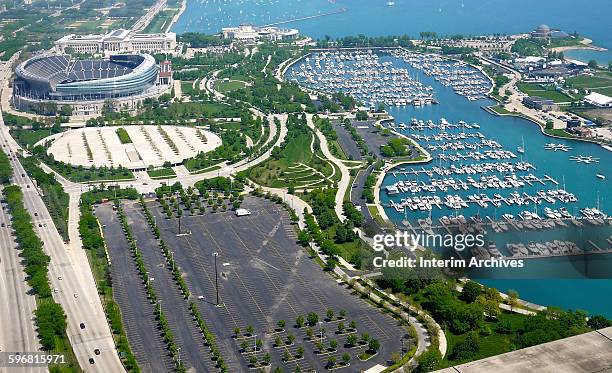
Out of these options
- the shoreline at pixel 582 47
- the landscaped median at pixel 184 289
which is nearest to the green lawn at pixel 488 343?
the landscaped median at pixel 184 289

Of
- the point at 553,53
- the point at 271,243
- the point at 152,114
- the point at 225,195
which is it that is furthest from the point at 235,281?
the point at 553,53

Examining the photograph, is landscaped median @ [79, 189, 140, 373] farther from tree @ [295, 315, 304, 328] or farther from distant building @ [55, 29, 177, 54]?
distant building @ [55, 29, 177, 54]

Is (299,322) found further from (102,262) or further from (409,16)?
(409,16)

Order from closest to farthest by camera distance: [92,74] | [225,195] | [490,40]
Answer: [225,195]
[92,74]
[490,40]

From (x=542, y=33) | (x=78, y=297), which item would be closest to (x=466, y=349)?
(x=78, y=297)

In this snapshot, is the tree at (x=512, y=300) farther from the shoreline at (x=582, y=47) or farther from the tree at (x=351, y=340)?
the shoreline at (x=582, y=47)

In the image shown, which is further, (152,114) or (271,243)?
(152,114)

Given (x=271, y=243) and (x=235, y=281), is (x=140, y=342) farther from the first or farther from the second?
(x=271, y=243)

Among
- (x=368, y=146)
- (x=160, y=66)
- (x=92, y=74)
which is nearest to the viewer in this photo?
(x=368, y=146)
